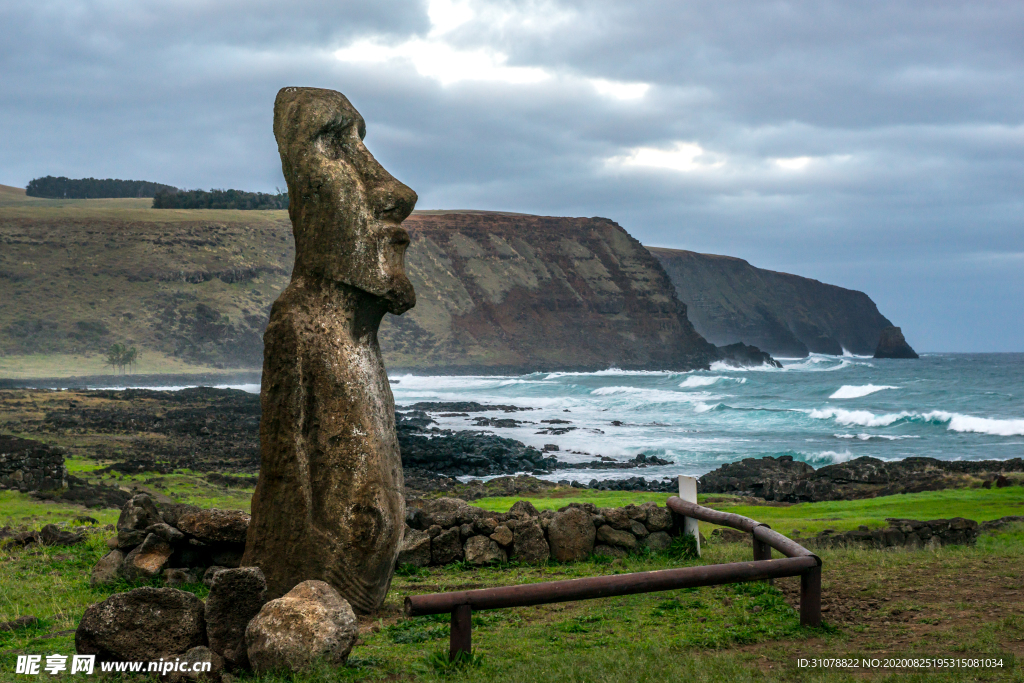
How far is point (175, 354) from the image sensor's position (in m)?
87.0

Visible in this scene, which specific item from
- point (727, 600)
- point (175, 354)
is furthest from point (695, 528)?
point (175, 354)

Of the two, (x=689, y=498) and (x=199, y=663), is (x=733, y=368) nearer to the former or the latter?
(x=689, y=498)

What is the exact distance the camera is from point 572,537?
34.2 ft

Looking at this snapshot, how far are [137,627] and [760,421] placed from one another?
148 feet

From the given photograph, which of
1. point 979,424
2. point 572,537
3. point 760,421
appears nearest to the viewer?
point 572,537

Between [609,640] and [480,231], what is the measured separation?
134683 millimetres

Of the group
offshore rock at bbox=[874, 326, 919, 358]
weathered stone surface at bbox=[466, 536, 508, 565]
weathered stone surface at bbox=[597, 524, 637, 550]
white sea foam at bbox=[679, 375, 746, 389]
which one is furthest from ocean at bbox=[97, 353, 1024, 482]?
offshore rock at bbox=[874, 326, 919, 358]

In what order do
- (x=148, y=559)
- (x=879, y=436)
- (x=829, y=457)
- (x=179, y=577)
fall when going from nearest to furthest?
(x=179, y=577) < (x=148, y=559) < (x=829, y=457) < (x=879, y=436)

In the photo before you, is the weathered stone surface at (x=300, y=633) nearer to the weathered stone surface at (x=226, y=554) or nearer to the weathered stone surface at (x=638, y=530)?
the weathered stone surface at (x=226, y=554)

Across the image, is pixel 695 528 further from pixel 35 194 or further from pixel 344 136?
pixel 35 194

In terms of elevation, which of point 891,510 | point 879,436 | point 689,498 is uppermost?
point 689,498

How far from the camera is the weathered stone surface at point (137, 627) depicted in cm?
583

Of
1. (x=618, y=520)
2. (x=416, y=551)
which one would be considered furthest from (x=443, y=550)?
(x=618, y=520)

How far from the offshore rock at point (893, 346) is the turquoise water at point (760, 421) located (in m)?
98.3
